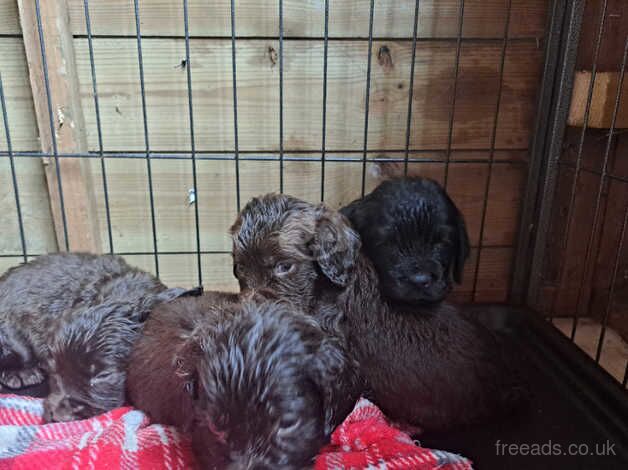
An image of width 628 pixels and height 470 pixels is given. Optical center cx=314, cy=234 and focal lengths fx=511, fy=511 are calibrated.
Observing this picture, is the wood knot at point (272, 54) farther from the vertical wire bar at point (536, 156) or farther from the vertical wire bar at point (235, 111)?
the vertical wire bar at point (536, 156)

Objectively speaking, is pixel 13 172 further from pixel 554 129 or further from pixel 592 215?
pixel 592 215

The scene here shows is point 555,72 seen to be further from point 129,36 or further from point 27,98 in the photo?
point 27,98

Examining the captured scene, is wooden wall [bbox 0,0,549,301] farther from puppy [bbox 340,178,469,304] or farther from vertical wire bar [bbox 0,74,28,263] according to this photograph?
puppy [bbox 340,178,469,304]

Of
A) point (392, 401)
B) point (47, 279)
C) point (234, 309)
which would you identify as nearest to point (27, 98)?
point (47, 279)

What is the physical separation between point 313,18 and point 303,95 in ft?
1.25

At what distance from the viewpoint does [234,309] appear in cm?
142

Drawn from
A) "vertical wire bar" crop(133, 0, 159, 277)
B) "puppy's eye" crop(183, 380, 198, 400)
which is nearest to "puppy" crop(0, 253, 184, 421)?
"vertical wire bar" crop(133, 0, 159, 277)

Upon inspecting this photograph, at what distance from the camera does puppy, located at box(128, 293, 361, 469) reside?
1200 mm

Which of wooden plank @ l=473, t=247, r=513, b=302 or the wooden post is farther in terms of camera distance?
wooden plank @ l=473, t=247, r=513, b=302

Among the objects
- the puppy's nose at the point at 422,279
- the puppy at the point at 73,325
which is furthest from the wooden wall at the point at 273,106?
the puppy's nose at the point at 422,279

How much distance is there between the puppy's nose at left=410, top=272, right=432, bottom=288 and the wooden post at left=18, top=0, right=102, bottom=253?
5.82 ft

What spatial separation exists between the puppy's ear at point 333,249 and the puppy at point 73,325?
2.22 ft

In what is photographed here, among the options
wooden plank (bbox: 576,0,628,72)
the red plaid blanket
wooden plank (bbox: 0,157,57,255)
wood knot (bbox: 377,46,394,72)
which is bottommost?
the red plaid blanket

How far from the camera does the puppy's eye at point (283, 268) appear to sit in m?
1.89
